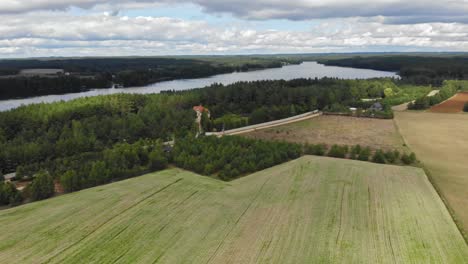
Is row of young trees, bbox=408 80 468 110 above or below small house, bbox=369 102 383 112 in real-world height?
above

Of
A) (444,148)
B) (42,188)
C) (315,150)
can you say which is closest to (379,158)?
(315,150)

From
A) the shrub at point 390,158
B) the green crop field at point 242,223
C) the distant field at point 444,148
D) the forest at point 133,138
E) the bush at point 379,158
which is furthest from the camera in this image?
the shrub at point 390,158

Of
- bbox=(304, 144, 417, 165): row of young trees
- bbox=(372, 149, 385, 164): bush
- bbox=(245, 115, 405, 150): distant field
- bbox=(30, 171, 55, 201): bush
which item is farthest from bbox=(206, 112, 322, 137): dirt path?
bbox=(30, 171, 55, 201): bush

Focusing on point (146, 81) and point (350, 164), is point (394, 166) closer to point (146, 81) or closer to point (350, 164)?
point (350, 164)

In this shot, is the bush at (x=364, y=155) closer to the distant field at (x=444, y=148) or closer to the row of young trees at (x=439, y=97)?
the distant field at (x=444, y=148)

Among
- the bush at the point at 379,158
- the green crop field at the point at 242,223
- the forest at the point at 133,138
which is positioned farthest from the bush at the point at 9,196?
the bush at the point at 379,158

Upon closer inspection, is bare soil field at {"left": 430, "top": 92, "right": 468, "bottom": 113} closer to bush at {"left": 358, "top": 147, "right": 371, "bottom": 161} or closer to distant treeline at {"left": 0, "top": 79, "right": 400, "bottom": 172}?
distant treeline at {"left": 0, "top": 79, "right": 400, "bottom": 172}
